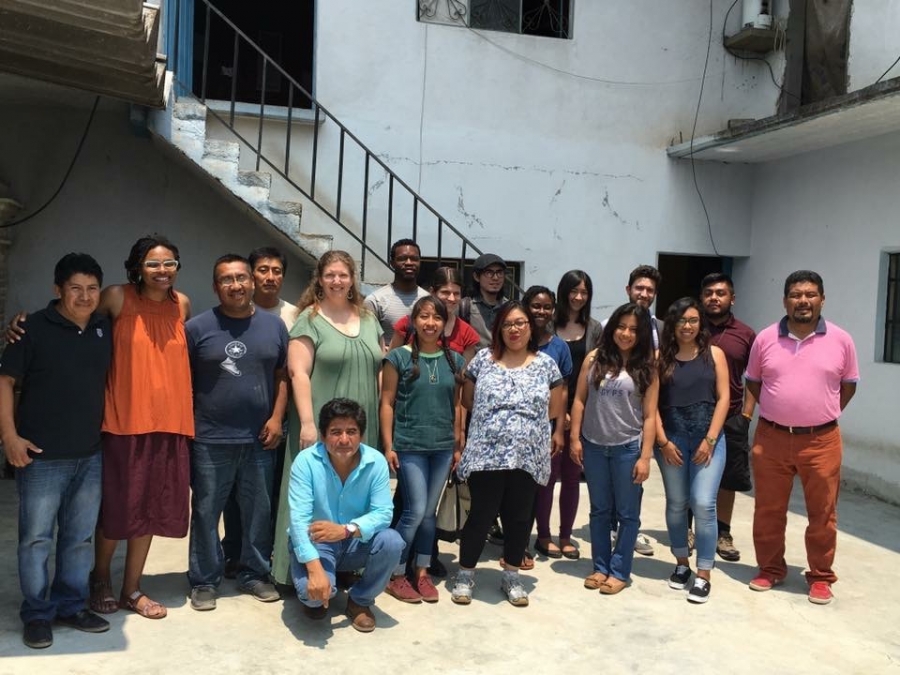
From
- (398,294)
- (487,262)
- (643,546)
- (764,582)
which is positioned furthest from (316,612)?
(764,582)

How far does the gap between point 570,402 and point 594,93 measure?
13.1ft

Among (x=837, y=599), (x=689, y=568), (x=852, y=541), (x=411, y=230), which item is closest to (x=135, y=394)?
(x=689, y=568)

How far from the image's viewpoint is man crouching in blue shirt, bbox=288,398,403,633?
339 cm

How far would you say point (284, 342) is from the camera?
3762 millimetres

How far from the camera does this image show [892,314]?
22.2 feet

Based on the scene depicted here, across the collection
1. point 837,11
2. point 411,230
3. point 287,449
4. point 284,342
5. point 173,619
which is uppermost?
point 837,11

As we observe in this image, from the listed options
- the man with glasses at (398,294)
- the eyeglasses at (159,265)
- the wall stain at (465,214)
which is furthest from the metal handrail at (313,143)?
the eyeglasses at (159,265)

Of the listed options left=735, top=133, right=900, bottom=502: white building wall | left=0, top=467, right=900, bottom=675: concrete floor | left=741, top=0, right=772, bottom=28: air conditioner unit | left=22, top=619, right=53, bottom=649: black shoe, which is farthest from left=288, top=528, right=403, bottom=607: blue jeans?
left=741, top=0, right=772, bottom=28: air conditioner unit

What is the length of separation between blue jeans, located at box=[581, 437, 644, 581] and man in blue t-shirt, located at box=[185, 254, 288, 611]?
1.57 meters

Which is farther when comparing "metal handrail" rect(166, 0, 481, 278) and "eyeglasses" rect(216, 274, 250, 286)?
"metal handrail" rect(166, 0, 481, 278)

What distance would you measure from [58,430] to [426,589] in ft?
5.88

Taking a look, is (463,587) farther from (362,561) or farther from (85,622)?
(85,622)

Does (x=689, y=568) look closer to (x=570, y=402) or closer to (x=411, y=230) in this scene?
(x=570, y=402)

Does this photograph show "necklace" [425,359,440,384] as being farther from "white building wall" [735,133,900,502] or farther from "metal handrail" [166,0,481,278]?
"white building wall" [735,133,900,502]
